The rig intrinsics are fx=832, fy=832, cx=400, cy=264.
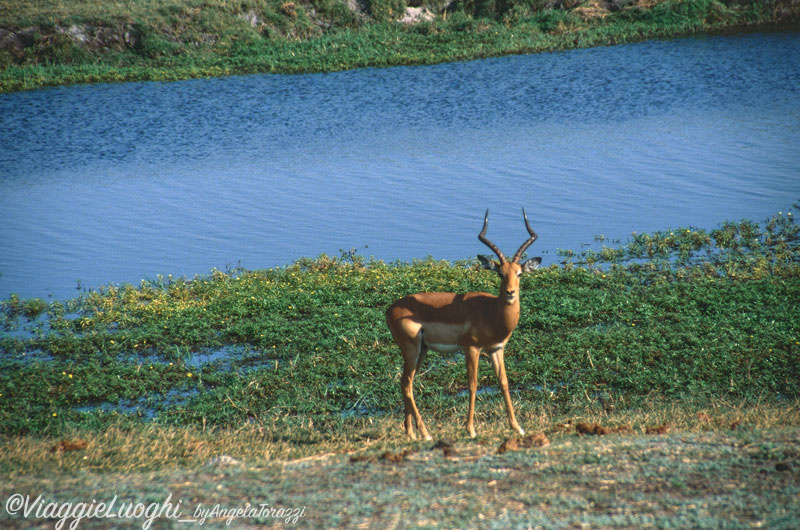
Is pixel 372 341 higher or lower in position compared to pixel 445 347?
lower

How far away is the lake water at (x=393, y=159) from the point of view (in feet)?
53.9

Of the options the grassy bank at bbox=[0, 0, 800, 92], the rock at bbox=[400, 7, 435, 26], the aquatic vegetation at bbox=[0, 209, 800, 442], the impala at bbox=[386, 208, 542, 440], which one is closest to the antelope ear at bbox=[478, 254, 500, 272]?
the impala at bbox=[386, 208, 542, 440]

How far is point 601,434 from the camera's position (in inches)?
317

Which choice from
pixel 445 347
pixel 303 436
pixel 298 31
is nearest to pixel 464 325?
pixel 445 347

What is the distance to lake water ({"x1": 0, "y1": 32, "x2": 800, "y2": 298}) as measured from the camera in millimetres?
16438

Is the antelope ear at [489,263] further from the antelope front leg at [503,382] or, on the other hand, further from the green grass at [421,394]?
the green grass at [421,394]

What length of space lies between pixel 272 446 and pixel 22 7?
3337 centimetres

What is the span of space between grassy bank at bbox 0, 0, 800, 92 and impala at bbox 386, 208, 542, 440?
25.5 meters

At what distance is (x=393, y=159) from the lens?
22109 mm

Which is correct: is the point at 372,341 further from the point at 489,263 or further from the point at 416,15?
the point at 416,15

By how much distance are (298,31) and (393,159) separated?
17.4 m

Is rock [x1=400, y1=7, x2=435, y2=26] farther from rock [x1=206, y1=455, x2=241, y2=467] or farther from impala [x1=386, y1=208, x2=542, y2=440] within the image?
rock [x1=206, y1=455, x2=241, y2=467]

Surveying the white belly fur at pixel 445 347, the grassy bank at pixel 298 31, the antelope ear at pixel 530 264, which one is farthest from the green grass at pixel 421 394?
the grassy bank at pixel 298 31

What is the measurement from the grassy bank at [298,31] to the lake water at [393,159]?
167cm
